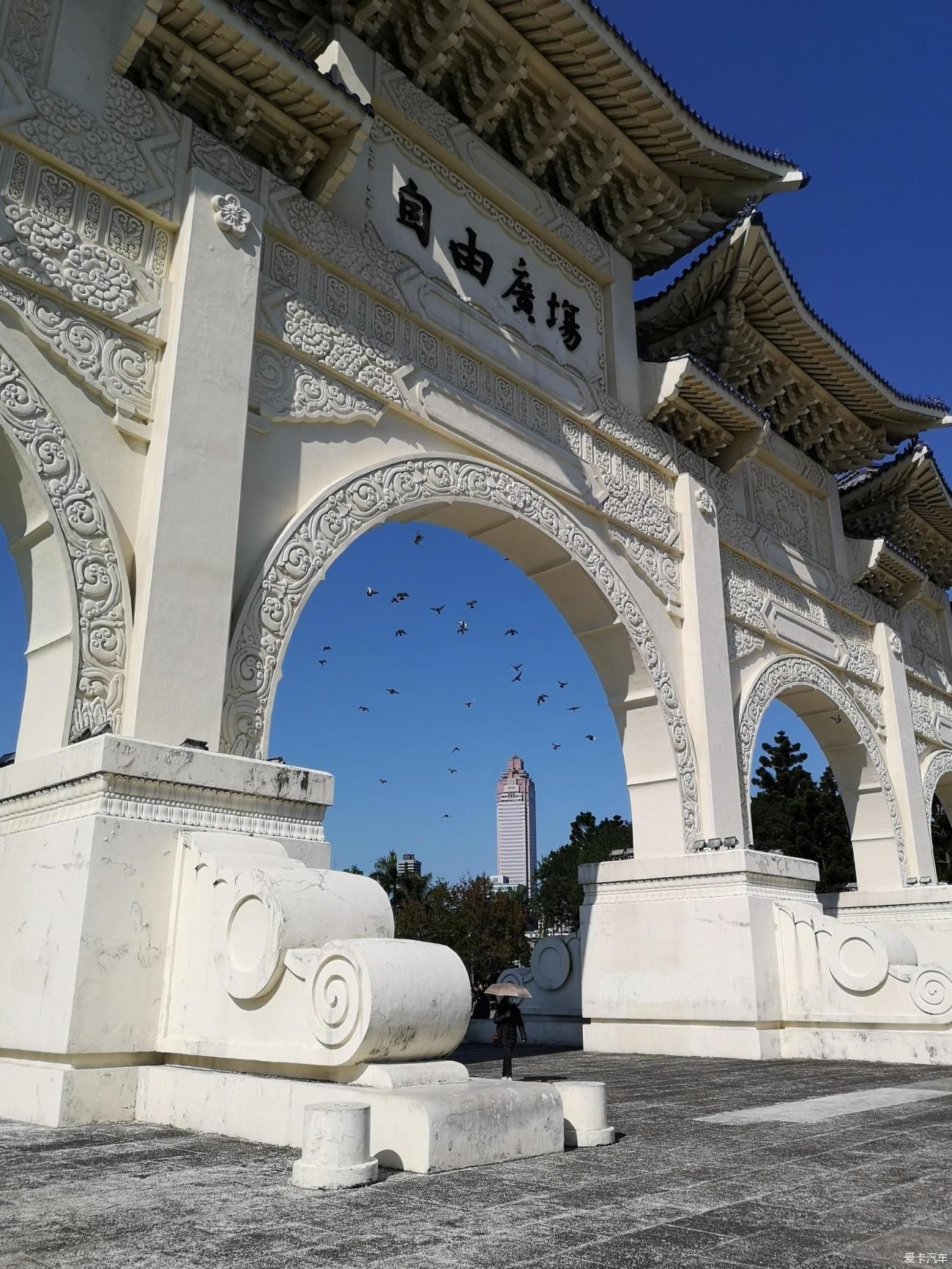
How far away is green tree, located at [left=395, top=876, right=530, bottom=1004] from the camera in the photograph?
1037 inches

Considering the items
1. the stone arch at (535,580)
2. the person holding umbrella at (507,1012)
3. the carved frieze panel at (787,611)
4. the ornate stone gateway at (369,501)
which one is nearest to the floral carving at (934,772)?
the ornate stone gateway at (369,501)

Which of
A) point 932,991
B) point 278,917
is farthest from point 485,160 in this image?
point 932,991

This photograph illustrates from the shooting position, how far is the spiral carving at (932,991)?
6.42m

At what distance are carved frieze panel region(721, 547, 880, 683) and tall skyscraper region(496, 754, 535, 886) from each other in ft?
335

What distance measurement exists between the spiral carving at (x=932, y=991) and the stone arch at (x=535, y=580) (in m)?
1.83

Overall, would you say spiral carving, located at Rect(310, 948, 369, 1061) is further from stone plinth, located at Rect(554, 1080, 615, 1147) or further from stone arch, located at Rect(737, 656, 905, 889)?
stone arch, located at Rect(737, 656, 905, 889)

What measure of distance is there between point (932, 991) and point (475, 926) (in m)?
21.1

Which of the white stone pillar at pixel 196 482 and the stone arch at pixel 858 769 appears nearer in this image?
the white stone pillar at pixel 196 482

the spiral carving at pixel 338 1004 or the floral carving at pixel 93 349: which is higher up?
the floral carving at pixel 93 349

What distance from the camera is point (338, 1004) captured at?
117 inches

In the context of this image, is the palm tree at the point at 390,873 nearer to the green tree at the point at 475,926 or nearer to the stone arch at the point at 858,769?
the green tree at the point at 475,926

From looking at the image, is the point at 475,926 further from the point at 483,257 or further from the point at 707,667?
the point at 483,257

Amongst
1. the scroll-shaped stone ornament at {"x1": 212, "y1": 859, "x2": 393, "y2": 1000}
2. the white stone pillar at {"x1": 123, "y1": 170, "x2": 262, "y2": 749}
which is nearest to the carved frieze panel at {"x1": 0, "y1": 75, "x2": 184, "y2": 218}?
the white stone pillar at {"x1": 123, "y1": 170, "x2": 262, "y2": 749}

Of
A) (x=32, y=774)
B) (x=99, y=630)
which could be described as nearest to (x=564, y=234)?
(x=99, y=630)
